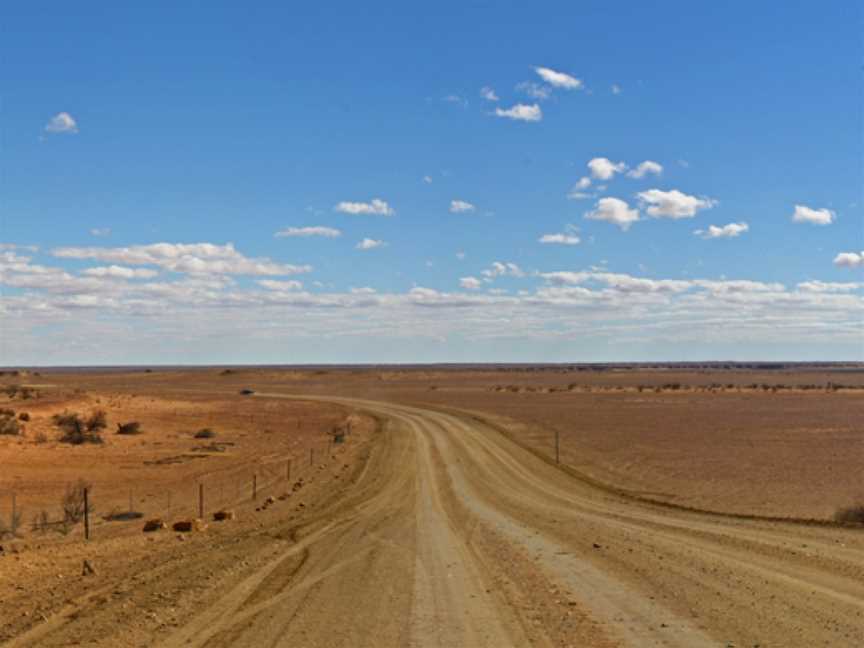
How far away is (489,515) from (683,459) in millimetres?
23786

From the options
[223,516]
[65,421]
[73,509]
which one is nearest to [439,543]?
[223,516]

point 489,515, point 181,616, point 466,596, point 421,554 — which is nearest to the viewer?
point 181,616

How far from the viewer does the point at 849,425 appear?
6975 centimetres

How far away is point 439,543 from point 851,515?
44.6 ft

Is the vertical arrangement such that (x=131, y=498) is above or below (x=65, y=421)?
below

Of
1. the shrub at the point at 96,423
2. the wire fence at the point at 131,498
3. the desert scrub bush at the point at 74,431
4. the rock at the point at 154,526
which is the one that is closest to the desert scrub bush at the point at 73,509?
the wire fence at the point at 131,498

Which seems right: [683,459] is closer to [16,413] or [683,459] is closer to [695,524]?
[695,524]

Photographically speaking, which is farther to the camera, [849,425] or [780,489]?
[849,425]

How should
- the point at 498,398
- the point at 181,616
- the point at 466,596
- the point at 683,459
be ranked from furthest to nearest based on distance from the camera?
the point at 498,398, the point at 683,459, the point at 466,596, the point at 181,616

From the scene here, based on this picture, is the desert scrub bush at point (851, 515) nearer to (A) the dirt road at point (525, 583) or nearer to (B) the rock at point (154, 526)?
(A) the dirt road at point (525, 583)

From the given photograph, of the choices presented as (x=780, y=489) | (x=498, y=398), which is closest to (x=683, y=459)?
(x=780, y=489)

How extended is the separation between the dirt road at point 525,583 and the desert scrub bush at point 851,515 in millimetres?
3007

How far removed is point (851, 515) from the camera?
27.4 meters

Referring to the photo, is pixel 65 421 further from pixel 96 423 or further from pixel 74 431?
pixel 74 431
